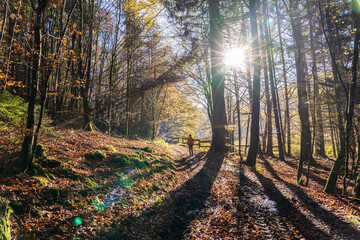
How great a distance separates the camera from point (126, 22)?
519 inches

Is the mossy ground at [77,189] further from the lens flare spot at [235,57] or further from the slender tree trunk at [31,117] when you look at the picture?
the lens flare spot at [235,57]

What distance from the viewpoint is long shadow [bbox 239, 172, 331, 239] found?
4.61 m

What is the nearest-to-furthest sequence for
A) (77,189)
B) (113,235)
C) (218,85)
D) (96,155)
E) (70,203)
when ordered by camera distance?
1. (113,235)
2. (70,203)
3. (77,189)
4. (96,155)
5. (218,85)

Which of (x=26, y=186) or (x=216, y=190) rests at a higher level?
(x=26, y=186)

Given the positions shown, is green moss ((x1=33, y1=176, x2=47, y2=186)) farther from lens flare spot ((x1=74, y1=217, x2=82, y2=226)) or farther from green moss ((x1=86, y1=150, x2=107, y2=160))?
green moss ((x1=86, y1=150, x2=107, y2=160))

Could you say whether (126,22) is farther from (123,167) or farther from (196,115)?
(196,115)

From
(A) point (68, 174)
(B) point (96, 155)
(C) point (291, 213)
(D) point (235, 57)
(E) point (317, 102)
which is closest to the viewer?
(A) point (68, 174)

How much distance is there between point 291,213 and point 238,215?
5.20 feet

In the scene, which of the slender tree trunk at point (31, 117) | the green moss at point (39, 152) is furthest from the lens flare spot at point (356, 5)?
the green moss at point (39, 152)

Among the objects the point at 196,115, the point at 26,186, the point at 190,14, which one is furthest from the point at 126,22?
the point at 196,115

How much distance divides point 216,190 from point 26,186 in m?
6.39

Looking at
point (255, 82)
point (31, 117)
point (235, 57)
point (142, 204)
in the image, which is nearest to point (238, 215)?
point (142, 204)

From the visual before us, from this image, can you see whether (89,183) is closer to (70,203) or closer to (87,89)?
(70,203)

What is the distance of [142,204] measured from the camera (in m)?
5.50
